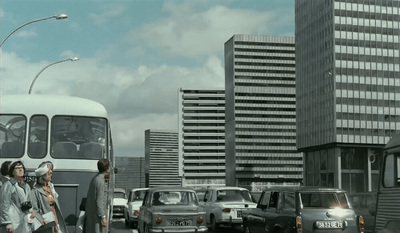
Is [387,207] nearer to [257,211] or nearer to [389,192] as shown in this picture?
[389,192]

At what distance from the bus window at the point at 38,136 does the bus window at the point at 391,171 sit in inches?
265

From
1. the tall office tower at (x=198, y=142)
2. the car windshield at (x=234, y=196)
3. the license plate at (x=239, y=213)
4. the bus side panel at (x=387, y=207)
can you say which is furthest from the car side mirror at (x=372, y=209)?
the tall office tower at (x=198, y=142)

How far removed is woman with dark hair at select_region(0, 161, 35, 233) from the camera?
26.2 ft

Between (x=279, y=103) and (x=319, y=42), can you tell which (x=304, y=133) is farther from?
(x=279, y=103)

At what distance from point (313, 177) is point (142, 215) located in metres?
85.8

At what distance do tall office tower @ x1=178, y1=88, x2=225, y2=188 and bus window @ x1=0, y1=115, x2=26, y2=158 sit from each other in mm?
184311

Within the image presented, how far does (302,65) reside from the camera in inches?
4149

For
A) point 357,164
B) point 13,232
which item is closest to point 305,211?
point 13,232

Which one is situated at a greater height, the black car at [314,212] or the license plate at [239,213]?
the black car at [314,212]

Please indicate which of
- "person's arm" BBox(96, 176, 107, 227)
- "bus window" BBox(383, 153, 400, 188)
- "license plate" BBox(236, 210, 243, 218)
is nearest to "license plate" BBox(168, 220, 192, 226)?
"license plate" BBox(236, 210, 243, 218)

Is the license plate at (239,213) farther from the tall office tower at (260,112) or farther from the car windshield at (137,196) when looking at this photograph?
the tall office tower at (260,112)

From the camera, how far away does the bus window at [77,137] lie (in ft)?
38.0

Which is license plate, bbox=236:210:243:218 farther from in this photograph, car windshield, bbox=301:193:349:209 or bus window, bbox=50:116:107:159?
bus window, bbox=50:116:107:159

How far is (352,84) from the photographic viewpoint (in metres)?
95.2
